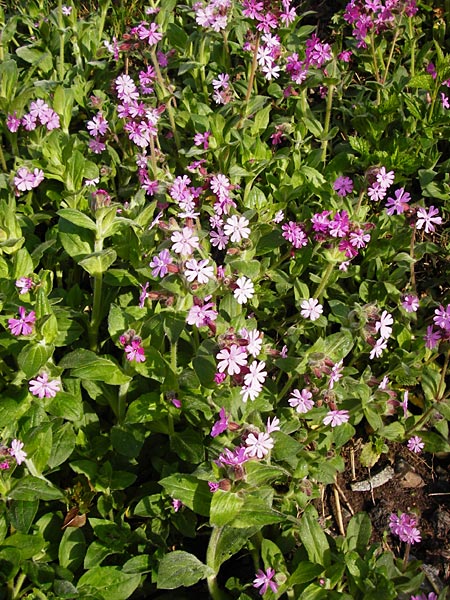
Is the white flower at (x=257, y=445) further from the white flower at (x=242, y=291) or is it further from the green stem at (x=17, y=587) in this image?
the green stem at (x=17, y=587)

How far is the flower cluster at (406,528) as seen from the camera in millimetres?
2818

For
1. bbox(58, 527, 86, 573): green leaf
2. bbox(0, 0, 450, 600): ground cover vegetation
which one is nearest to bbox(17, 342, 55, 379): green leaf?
bbox(0, 0, 450, 600): ground cover vegetation

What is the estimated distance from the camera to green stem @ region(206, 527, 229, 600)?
2.46 m

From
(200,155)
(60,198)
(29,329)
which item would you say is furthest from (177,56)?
(29,329)

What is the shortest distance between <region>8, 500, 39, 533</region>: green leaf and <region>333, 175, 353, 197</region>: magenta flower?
2412 millimetres

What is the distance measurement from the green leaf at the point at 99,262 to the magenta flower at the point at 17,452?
2.93 ft

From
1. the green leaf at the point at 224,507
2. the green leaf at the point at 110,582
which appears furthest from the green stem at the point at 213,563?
the green leaf at the point at 110,582

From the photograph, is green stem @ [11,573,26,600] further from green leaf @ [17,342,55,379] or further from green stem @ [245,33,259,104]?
green stem @ [245,33,259,104]

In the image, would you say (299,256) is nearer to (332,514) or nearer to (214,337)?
(214,337)

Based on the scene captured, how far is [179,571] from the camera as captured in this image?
245cm

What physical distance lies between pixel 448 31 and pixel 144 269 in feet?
11.8

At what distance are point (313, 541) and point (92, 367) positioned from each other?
4.04ft

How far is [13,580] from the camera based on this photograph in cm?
266

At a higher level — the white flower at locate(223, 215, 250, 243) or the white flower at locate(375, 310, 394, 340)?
the white flower at locate(223, 215, 250, 243)
